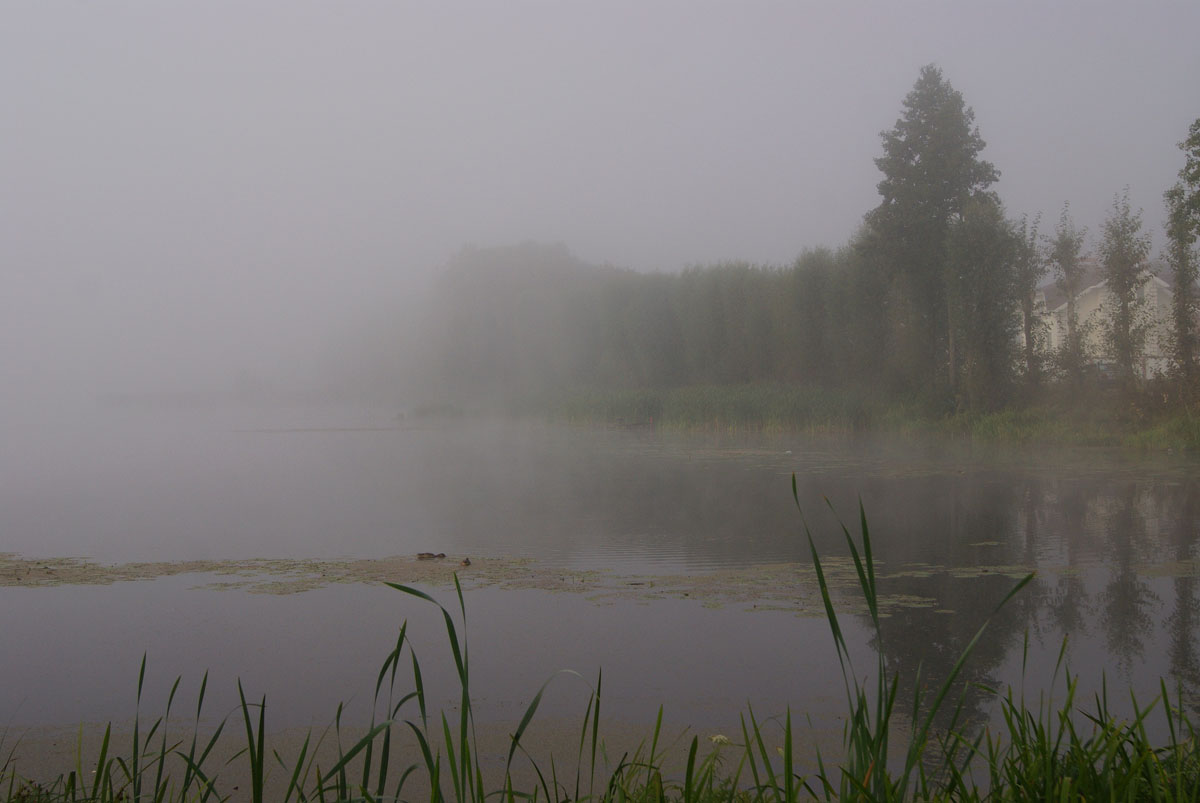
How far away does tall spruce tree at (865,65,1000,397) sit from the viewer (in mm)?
25188

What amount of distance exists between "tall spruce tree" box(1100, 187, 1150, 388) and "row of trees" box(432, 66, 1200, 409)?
3cm

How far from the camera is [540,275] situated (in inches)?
2384

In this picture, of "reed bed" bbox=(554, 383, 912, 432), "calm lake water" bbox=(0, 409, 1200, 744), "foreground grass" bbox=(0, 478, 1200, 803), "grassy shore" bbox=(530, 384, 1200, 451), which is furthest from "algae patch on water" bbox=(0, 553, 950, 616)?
"reed bed" bbox=(554, 383, 912, 432)

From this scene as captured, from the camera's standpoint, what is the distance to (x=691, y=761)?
84.4 inches

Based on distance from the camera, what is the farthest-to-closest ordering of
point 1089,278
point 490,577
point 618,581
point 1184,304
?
1. point 1089,278
2. point 1184,304
3. point 490,577
4. point 618,581

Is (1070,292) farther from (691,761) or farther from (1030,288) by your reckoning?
(691,761)

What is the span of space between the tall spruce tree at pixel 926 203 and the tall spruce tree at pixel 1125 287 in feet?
14.4

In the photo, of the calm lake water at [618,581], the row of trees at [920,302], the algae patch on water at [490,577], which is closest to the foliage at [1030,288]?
the row of trees at [920,302]

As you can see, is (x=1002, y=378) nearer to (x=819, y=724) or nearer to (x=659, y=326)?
(x=659, y=326)

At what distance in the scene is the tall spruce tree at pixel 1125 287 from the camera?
2023cm

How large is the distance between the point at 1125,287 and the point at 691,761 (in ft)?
72.2

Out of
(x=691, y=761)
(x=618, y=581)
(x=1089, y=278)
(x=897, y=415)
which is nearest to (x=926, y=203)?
(x=897, y=415)

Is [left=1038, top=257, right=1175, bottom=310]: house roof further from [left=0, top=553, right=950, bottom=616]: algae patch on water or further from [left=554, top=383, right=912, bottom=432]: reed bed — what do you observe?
[left=0, top=553, right=950, bottom=616]: algae patch on water

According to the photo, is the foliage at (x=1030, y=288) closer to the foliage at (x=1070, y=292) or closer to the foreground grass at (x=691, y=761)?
the foliage at (x=1070, y=292)
